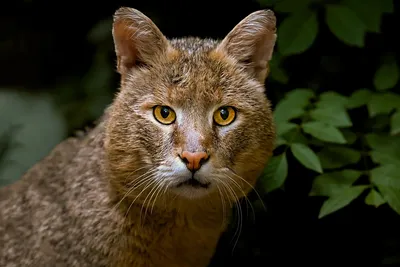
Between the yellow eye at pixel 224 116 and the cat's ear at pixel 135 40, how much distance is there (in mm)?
370

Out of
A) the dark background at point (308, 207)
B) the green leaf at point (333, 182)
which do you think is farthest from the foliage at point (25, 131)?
the green leaf at point (333, 182)

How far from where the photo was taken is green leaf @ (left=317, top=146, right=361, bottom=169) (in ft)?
12.3

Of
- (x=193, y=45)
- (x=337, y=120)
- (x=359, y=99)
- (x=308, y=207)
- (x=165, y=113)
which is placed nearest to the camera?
(x=165, y=113)

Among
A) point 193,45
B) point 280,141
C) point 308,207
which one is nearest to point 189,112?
point 193,45

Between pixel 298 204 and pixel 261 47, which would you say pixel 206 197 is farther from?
pixel 298 204

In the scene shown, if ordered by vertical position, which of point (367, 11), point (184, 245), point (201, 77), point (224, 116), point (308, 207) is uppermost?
point (367, 11)

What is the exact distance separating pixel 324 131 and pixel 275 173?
0.31 m

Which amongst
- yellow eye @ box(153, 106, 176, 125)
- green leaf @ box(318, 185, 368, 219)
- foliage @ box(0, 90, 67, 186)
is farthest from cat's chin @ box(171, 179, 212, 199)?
foliage @ box(0, 90, 67, 186)

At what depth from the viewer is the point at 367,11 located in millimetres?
3703

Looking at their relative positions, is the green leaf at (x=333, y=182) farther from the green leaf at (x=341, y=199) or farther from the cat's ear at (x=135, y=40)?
the cat's ear at (x=135, y=40)

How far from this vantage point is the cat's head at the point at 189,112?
2.95m

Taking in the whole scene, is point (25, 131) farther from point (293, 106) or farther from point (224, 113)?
point (224, 113)

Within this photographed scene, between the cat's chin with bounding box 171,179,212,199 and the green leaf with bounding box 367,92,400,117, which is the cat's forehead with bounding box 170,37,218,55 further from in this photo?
the green leaf with bounding box 367,92,400,117

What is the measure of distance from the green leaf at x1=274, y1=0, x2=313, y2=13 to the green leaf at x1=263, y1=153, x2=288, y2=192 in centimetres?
71
